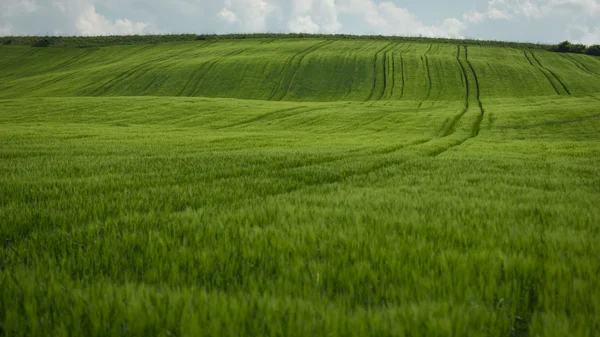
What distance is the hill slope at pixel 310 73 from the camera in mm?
72188

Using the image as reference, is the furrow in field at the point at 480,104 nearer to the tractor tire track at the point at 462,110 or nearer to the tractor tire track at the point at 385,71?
the tractor tire track at the point at 462,110

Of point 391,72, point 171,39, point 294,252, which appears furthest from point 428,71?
point 171,39

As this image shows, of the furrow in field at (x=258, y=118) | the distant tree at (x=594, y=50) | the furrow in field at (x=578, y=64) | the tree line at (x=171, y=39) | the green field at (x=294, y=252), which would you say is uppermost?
the tree line at (x=171, y=39)

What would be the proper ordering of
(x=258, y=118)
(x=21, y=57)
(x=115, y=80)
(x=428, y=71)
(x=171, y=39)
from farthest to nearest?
(x=171, y=39) < (x=21, y=57) < (x=428, y=71) < (x=115, y=80) < (x=258, y=118)

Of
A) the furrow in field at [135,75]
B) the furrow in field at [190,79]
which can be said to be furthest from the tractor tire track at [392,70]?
the furrow in field at [135,75]

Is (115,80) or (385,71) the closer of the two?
(115,80)

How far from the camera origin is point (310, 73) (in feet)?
274

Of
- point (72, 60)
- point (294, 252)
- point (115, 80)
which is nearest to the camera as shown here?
point (294, 252)

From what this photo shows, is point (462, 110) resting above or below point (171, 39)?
below

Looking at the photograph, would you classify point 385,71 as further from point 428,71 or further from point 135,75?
point 135,75

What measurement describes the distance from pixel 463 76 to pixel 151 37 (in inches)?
4318

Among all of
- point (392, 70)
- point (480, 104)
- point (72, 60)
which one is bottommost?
point (480, 104)

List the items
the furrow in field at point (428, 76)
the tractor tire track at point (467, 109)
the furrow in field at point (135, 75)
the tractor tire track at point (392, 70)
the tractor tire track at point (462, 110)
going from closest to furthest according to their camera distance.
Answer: the tractor tire track at point (467, 109)
the tractor tire track at point (462, 110)
the furrow in field at point (428, 76)
the tractor tire track at point (392, 70)
the furrow in field at point (135, 75)

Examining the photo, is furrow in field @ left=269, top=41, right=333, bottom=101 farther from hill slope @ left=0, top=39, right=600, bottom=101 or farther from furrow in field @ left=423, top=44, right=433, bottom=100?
furrow in field @ left=423, top=44, right=433, bottom=100
